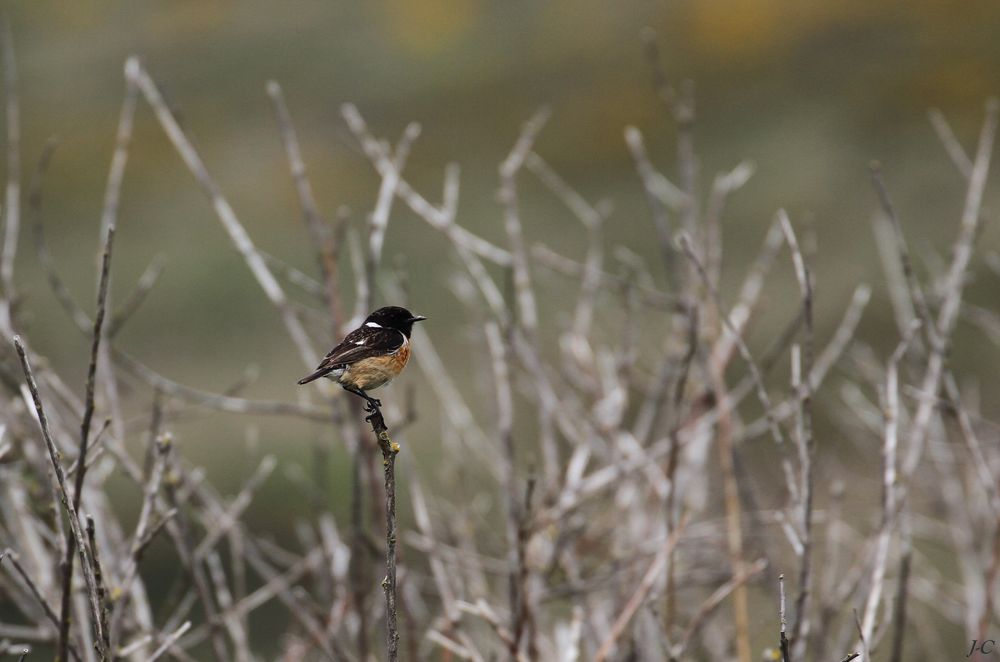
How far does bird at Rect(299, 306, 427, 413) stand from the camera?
7.04 feet

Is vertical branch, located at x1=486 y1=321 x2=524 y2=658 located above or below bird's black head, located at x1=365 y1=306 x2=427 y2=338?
below

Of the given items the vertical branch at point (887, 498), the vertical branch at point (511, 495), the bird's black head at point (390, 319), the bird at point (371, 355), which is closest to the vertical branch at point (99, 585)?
the bird at point (371, 355)

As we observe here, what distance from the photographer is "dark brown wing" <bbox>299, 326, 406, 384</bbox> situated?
2.17 m

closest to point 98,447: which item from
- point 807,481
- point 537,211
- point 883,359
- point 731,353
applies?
point 807,481

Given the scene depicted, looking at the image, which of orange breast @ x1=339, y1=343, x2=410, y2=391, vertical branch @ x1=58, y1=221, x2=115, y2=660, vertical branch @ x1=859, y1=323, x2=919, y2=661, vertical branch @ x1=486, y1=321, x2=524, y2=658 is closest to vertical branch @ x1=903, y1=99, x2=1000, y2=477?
vertical branch @ x1=859, y1=323, x2=919, y2=661

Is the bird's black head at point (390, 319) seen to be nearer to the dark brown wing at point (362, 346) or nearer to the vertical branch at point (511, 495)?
the dark brown wing at point (362, 346)

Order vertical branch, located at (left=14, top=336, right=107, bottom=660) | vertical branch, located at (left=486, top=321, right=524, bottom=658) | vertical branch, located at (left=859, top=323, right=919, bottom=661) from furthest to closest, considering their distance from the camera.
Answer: vertical branch, located at (left=486, top=321, right=524, bottom=658) → vertical branch, located at (left=859, top=323, right=919, bottom=661) → vertical branch, located at (left=14, top=336, right=107, bottom=660)

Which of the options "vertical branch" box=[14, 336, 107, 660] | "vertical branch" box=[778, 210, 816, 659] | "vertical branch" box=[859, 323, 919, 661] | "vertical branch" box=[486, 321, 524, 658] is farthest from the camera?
"vertical branch" box=[486, 321, 524, 658]

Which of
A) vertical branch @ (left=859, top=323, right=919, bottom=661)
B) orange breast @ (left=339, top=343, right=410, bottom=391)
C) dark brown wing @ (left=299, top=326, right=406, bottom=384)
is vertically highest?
dark brown wing @ (left=299, top=326, right=406, bottom=384)

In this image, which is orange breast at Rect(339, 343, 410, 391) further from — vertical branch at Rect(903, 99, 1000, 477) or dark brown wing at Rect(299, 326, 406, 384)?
vertical branch at Rect(903, 99, 1000, 477)

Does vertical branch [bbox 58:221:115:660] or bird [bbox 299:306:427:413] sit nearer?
vertical branch [bbox 58:221:115:660]

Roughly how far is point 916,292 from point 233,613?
187 centimetres

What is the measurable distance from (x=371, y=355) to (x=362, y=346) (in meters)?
0.05

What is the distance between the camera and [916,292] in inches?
91.3
